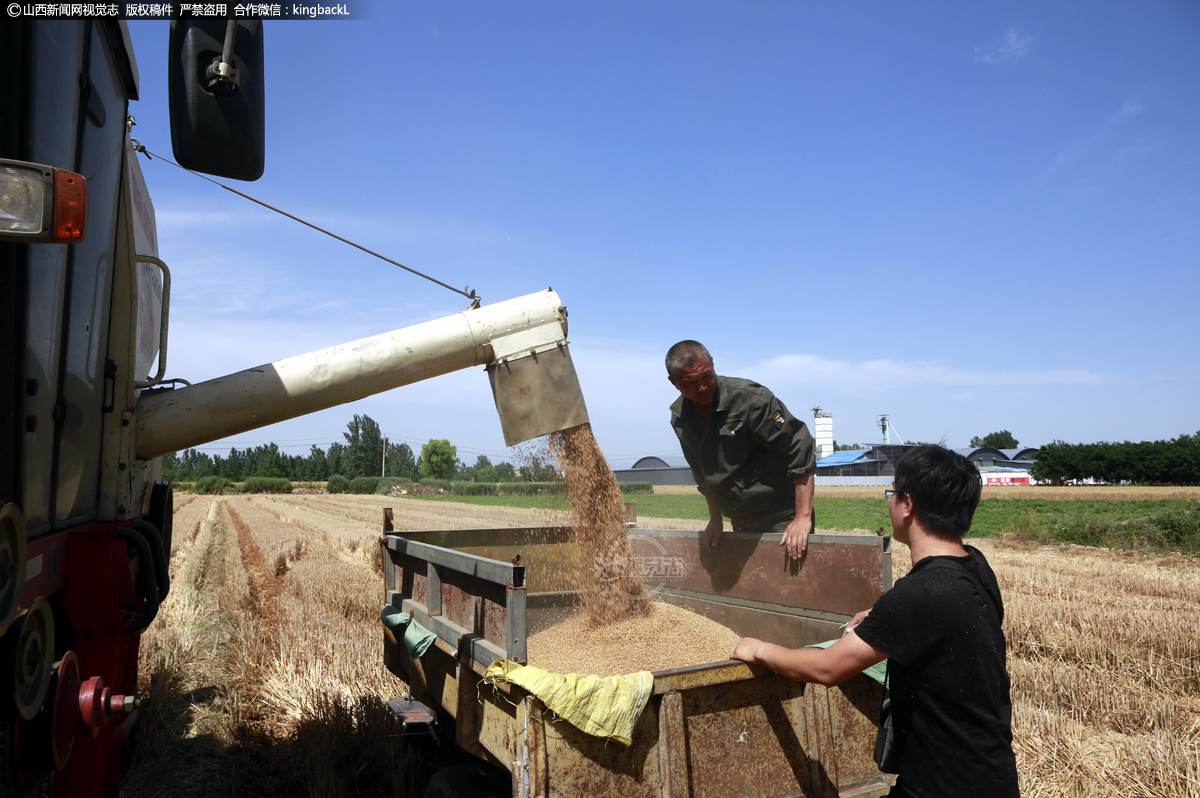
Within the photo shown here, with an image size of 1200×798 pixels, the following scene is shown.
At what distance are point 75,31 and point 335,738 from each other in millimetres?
3503

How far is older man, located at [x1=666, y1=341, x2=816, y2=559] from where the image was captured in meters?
3.95

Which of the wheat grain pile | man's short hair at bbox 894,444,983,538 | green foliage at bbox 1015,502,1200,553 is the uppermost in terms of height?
man's short hair at bbox 894,444,983,538

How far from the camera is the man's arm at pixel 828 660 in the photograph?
2053 millimetres

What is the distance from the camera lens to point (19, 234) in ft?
4.52

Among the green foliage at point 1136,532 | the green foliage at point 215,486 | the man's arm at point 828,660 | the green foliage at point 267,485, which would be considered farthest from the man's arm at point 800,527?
the green foliage at point 267,485

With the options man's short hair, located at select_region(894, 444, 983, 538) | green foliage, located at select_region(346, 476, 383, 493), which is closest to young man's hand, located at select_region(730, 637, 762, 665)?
man's short hair, located at select_region(894, 444, 983, 538)

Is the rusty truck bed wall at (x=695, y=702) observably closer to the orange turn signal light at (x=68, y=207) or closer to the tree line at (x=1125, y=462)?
the orange turn signal light at (x=68, y=207)

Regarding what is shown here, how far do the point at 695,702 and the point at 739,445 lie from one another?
2.08m

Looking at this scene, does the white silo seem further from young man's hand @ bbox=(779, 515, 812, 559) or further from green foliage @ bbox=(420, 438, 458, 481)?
young man's hand @ bbox=(779, 515, 812, 559)

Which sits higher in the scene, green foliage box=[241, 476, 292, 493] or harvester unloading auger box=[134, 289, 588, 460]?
harvester unloading auger box=[134, 289, 588, 460]

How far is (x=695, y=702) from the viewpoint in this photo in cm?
220

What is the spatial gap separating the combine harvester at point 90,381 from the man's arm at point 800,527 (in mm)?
2006

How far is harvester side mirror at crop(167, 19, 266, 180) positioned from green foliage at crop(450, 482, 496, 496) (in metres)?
39.8

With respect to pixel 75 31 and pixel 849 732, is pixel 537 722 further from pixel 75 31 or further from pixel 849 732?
pixel 75 31
